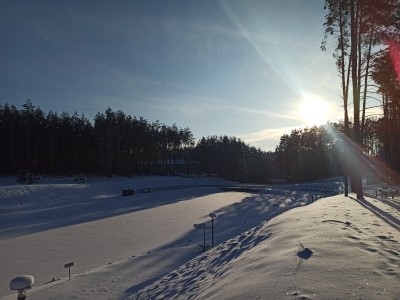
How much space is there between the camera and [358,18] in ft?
53.6

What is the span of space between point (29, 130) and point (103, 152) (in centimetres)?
1661

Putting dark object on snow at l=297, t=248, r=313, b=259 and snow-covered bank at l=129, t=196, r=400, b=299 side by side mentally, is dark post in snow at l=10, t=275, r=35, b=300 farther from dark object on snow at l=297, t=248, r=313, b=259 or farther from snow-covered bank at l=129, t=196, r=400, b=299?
dark object on snow at l=297, t=248, r=313, b=259

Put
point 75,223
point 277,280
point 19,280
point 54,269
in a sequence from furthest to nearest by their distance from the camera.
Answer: point 75,223 → point 54,269 → point 19,280 → point 277,280

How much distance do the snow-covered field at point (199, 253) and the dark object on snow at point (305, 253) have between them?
0.03 metres

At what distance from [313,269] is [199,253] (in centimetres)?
976

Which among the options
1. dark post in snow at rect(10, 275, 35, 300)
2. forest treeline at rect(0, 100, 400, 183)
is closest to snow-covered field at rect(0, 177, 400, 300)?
dark post in snow at rect(10, 275, 35, 300)

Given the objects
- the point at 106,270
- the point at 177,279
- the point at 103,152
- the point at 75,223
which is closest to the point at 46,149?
the point at 103,152

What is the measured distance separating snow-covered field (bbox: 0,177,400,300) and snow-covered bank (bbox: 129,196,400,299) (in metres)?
0.02

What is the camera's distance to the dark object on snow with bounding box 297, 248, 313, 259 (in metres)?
5.80

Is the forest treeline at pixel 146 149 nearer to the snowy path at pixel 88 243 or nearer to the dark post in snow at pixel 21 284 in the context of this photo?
the snowy path at pixel 88 243

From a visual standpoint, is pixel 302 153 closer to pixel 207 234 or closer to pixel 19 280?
pixel 207 234

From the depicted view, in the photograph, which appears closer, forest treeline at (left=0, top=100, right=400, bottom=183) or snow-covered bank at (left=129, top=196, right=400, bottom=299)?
snow-covered bank at (left=129, top=196, right=400, bottom=299)

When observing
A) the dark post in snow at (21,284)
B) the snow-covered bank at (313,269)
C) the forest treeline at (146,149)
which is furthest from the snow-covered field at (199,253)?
the forest treeline at (146,149)

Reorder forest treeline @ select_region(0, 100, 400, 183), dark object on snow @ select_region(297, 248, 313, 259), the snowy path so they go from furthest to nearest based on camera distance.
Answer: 1. forest treeline @ select_region(0, 100, 400, 183)
2. the snowy path
3. dark object on snow @ select_region(297, 248, 313, 259)
